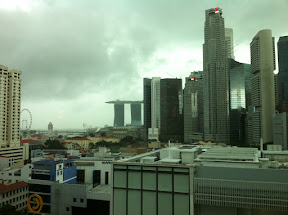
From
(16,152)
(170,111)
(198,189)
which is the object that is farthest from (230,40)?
(198,189)

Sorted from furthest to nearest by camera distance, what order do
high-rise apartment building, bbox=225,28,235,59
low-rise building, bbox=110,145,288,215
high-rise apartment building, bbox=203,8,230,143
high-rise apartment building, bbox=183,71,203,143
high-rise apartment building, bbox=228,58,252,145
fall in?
high-rise apartment building, bbox=225,28,235,59 → high-rise apartment building, bbox=183,71,203,143 → high-rise apartment building, bbox=228,58,252,145 → high-rise apartment building, bbox=203,8,230,143 → low-rise building, bbox=110,145,288,215

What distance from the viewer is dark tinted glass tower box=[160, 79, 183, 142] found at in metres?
166

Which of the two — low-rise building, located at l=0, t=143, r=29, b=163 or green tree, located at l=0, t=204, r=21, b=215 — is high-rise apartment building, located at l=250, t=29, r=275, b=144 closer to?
low-rise building, located at l=0, t=143, r=29, b=163

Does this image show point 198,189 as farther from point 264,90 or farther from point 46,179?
point 264,90

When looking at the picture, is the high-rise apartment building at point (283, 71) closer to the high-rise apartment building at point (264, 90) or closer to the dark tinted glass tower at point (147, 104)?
the high-rise apartment building at point (264, 90)

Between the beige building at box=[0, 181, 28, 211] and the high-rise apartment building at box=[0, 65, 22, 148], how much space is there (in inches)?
1725

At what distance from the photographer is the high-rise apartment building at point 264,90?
10688 centimetres

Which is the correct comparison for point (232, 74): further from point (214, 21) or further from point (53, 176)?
point (53, 176)

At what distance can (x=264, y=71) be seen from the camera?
364 ft

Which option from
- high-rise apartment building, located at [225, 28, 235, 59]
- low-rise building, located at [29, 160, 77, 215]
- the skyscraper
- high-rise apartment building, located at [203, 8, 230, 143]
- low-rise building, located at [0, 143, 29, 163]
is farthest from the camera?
high-rise apartment building, located at [225, 28, 235, 59]

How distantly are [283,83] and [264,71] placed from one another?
16.9 meters

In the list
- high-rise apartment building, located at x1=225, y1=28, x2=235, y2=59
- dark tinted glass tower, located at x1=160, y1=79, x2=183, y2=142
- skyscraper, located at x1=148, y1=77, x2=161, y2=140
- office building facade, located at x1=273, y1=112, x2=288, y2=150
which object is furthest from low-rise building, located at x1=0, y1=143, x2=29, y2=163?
high-rise apartment building, located at x1=225, y1=28, x2=235, y2=59

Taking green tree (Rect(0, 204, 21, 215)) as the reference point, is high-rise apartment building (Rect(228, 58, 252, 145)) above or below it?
above

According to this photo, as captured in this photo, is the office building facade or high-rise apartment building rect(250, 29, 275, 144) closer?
the office building facade
